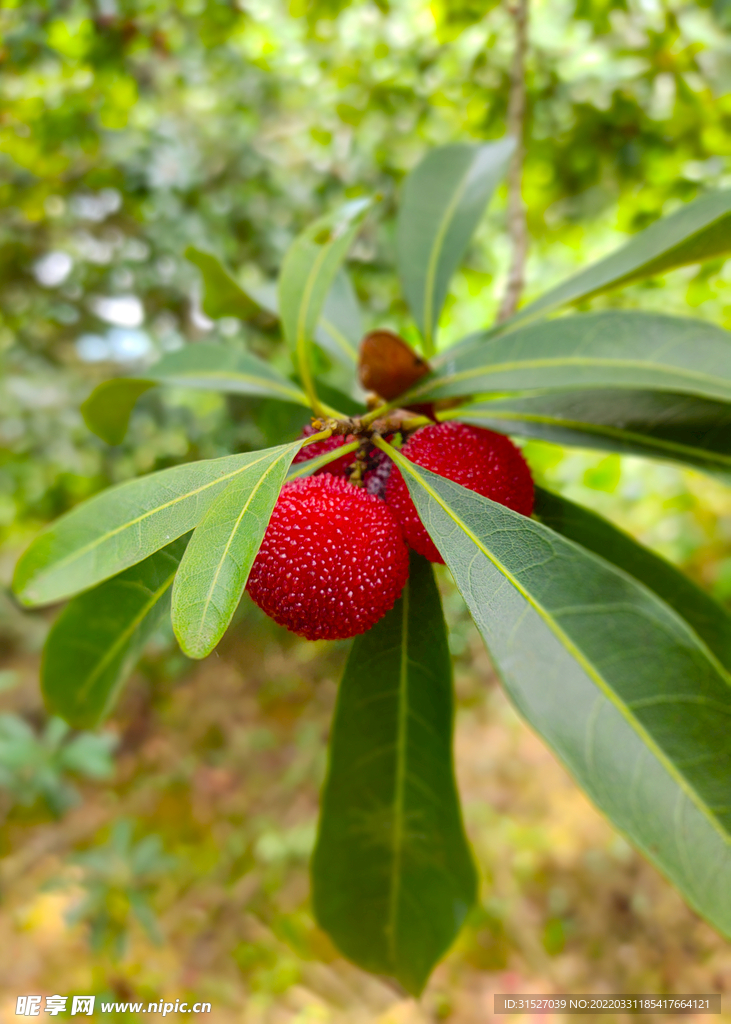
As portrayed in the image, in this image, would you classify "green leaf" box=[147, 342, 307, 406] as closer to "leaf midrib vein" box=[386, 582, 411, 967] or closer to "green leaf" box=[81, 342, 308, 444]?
"green leaf" box=[81, 342, 308, 444]

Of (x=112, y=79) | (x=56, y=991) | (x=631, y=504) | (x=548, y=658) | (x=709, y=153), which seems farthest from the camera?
(x=631, y=504)

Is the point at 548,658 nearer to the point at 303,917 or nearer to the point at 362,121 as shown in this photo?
the point at 362,121

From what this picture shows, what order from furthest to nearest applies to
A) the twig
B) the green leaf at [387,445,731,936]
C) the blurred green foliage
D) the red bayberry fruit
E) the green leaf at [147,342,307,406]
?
the blurred green foliage → the twig → the green leaf at [147,342,307,406] → the red bayberry fruit → the green leaf at [387,445,731,936]

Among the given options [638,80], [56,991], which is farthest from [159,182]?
[56,991]

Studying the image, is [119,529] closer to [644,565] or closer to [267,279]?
[644,565]

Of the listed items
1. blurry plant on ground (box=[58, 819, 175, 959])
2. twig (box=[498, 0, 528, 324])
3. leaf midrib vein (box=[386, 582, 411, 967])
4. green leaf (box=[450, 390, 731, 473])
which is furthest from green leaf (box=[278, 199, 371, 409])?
blurry plant on ground (box=[58, 819, 175, 959])

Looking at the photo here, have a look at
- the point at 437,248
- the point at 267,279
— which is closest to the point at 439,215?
the point at 437,248

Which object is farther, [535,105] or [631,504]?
[631,504]
